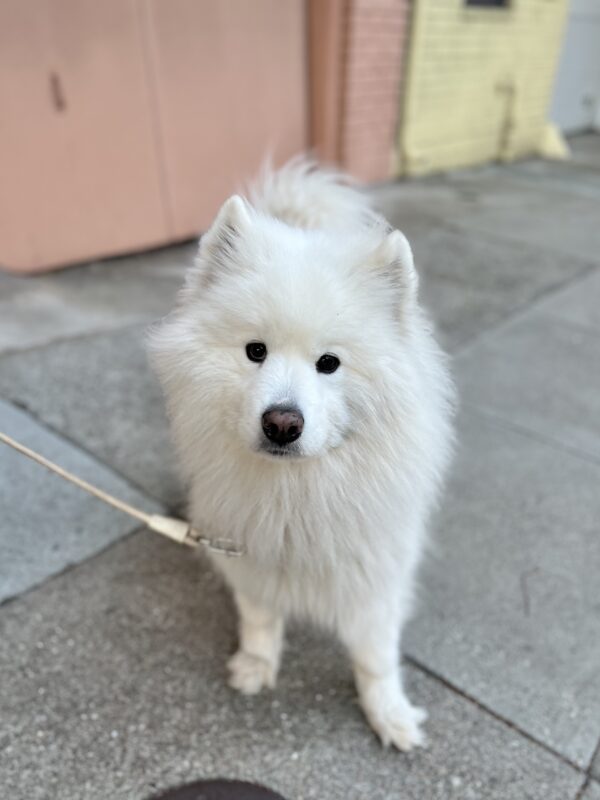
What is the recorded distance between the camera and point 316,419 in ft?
5.00

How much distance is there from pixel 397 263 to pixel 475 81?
8427 millimetres

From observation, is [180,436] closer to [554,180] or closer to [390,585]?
[390,585]

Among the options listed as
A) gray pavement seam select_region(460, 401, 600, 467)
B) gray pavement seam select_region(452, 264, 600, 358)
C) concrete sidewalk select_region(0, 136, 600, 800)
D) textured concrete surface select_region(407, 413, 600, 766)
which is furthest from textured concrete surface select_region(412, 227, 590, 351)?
textured concrete surface select_region(407, 413, 600, 766)

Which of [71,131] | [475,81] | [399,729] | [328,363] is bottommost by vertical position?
[399,729]

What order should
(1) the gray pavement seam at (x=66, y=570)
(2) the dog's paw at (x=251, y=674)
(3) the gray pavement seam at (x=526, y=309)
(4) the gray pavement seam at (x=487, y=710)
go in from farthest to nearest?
(3) the gray pavement seam at (x=526, y=309) → (1) the gray pavement seam at (x=66, y=570) → (2) the dog's paw at (x=251, y=674) → (4) the gray pavement seam at (x=487, y=710)

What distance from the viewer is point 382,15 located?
6.58 meters

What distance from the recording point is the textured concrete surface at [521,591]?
2.17m

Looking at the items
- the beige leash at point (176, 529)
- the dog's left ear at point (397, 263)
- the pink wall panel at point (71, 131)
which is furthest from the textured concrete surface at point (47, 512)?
the pink wall panel at point (71, 131)

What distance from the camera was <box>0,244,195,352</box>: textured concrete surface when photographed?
4.06m

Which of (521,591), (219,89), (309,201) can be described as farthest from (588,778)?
(219,89)

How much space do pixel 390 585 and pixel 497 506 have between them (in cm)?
123

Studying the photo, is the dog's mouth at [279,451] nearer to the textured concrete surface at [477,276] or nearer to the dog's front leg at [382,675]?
the dog's front leg at [382,675]

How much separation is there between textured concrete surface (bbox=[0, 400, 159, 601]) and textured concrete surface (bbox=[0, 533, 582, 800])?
0.49 feet

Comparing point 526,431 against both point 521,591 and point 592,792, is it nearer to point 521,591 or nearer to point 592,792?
point 521,591
